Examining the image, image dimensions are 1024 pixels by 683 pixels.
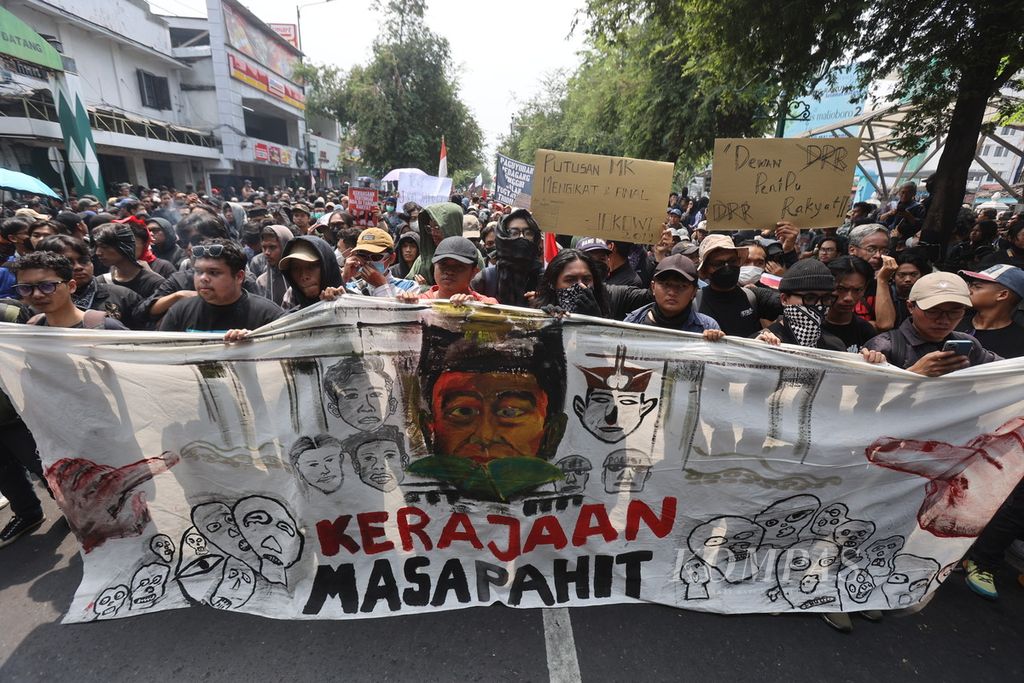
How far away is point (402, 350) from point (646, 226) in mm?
2320

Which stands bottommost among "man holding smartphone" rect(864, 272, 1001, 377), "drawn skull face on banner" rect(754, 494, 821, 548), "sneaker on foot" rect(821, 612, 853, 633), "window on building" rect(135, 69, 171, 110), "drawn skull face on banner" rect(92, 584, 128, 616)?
"sneaker on foot" rect(821, 612, 853, 633)

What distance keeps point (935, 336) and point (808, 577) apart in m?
1.36

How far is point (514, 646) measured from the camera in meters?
2.38

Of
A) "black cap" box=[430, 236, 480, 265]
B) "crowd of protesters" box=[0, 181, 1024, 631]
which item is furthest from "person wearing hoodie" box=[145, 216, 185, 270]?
"black cap" box=[430, 236, 480, 265]

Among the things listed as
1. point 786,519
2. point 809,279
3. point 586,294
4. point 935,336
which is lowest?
point 786,519

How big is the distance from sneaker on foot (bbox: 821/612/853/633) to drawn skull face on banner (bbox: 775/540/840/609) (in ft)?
0.30

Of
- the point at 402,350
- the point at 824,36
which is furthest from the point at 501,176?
the point at 402,350

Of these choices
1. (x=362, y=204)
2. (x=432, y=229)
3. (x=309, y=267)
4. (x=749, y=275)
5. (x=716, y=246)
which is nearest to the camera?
(x=309, y=267)

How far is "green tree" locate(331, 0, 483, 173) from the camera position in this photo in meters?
28.5

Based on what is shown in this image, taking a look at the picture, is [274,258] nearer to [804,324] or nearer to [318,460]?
[318,460]

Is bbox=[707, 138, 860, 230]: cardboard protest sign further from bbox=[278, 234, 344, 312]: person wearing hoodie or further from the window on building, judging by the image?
the window on building

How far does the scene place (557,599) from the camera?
8.10ft

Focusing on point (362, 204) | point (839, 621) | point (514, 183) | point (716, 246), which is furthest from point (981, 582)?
point (362, 204)

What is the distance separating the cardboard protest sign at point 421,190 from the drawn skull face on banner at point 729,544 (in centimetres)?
949
